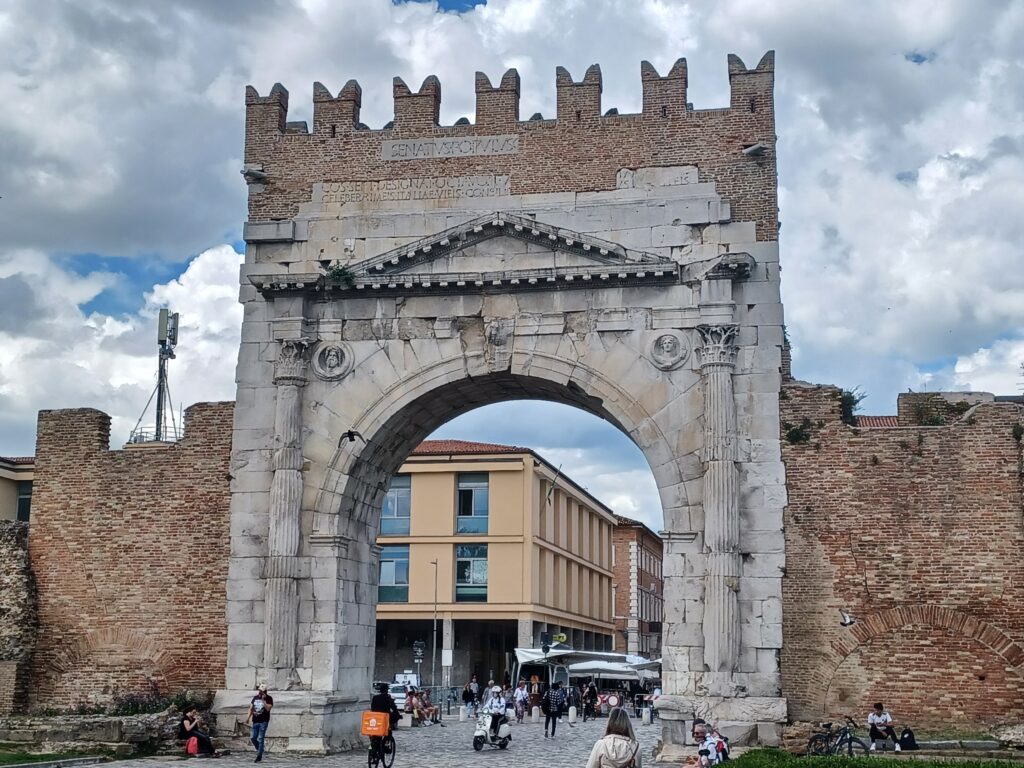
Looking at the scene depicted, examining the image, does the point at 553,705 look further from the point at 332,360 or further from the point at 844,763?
the point at 844,763

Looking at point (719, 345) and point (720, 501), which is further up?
point (719, 345)

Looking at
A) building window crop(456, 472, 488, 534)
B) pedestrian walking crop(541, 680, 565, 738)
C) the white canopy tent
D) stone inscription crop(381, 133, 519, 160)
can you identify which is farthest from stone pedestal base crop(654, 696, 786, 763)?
building window crop(456, 472, 488, 534)

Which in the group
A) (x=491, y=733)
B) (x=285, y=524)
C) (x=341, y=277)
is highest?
(x=341, y=277)

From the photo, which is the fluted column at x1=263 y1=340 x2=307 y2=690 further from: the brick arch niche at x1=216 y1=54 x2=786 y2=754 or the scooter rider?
the scooter rider

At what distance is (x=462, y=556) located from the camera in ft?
151

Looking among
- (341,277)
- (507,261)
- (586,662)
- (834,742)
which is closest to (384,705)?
(834,742)

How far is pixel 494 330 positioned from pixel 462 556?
2523cm

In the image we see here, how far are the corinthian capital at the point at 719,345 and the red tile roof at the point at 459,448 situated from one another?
2622 centimetres

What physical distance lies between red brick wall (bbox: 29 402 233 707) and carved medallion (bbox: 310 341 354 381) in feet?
6.02

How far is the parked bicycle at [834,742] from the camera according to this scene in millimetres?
18128

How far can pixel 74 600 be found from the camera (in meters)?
23.2

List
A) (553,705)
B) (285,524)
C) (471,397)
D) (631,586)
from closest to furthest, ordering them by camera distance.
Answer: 1. (285,524)
2. (471,397)
3. (553,705)
4. (631,586)

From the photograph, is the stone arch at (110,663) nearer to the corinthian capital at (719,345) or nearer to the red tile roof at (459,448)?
the corinthian capital at (719,345)

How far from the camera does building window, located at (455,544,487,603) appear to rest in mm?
45531
